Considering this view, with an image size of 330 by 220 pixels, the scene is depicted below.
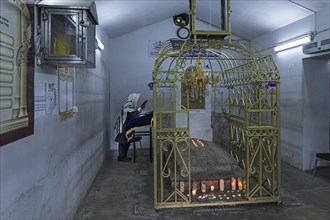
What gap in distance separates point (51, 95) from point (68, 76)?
67 cm

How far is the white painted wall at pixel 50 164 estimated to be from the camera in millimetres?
1697

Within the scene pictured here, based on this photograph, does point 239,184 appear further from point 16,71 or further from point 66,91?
point 16,71

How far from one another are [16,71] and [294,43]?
5.06 m

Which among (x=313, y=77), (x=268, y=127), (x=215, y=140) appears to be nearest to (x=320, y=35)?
(x=313, y=77)

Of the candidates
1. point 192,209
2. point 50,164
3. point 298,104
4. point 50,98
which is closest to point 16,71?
point 50,98

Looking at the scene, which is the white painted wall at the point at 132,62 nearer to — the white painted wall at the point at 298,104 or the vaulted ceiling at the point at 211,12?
the vaulted ceiling at the point at 211,12

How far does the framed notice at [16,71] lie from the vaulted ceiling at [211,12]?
7.49 ft

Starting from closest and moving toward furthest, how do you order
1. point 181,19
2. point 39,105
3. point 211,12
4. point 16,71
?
point 16,71 → point 39,105 → point 211,12 → point 181,19

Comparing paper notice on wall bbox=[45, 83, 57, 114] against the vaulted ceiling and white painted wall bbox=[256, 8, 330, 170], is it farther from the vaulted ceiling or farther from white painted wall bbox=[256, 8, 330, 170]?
white painted wall bbox=[256, 8, 330, 170]

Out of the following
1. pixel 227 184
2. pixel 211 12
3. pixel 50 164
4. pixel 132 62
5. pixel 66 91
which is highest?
pixel 211 12

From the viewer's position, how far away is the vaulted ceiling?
470 centimetres

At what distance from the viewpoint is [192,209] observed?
11.3 feet

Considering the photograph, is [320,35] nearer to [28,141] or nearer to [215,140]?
[215,140]

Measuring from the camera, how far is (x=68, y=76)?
313cm
